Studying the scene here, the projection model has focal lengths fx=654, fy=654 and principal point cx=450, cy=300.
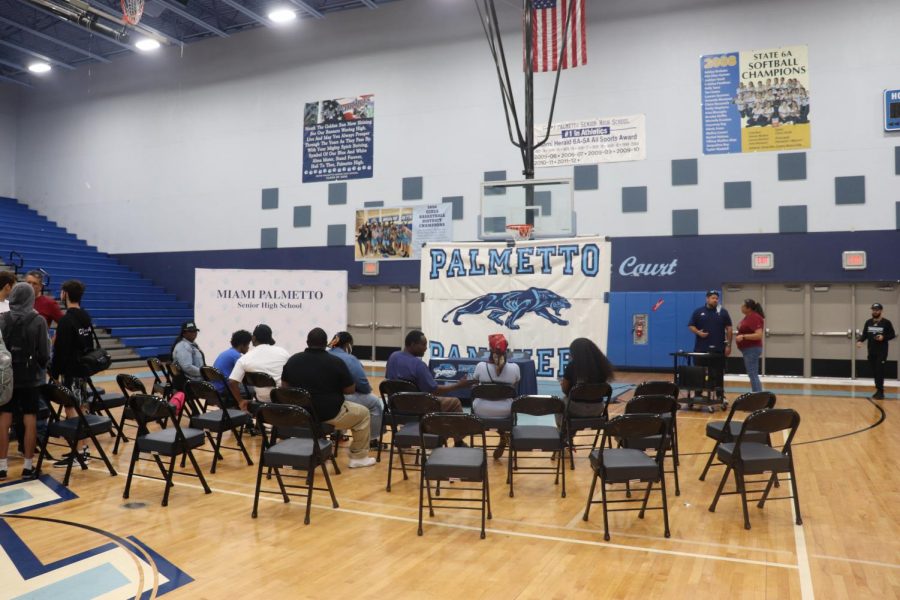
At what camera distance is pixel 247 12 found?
15.6 m

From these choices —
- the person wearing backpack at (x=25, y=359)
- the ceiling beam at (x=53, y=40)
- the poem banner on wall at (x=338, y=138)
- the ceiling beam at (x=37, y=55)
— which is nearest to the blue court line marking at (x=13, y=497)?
the person wearing backpack at (x=25, y=359)

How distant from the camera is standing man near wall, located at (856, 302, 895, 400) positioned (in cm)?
1009

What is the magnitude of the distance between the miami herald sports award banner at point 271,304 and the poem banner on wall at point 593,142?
720 centimetres

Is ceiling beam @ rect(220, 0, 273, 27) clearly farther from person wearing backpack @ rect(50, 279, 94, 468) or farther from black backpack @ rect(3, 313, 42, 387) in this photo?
black backpack @ rect(3, 313, 42, 387)

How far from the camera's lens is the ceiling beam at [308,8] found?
1545 cm

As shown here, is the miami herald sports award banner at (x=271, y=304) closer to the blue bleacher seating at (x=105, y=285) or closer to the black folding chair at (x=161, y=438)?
the black folding chair at (x=161, y=438)

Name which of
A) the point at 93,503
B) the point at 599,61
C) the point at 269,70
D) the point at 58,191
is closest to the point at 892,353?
the point at 599,61

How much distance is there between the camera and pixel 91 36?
18141 mm

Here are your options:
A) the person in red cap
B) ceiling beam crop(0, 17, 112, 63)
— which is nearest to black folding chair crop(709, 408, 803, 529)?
the person in red cap

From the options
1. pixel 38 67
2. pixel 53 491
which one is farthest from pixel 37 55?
pixel 53 491

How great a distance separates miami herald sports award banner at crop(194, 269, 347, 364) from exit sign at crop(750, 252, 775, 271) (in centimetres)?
864

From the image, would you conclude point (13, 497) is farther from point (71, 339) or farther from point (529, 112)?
point (529, 112)

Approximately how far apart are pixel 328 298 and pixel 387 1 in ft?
33.5

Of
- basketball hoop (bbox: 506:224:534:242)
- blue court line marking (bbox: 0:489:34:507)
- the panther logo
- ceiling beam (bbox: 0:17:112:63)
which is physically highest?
ceiling beam (bbox: 0:17:112:63)
